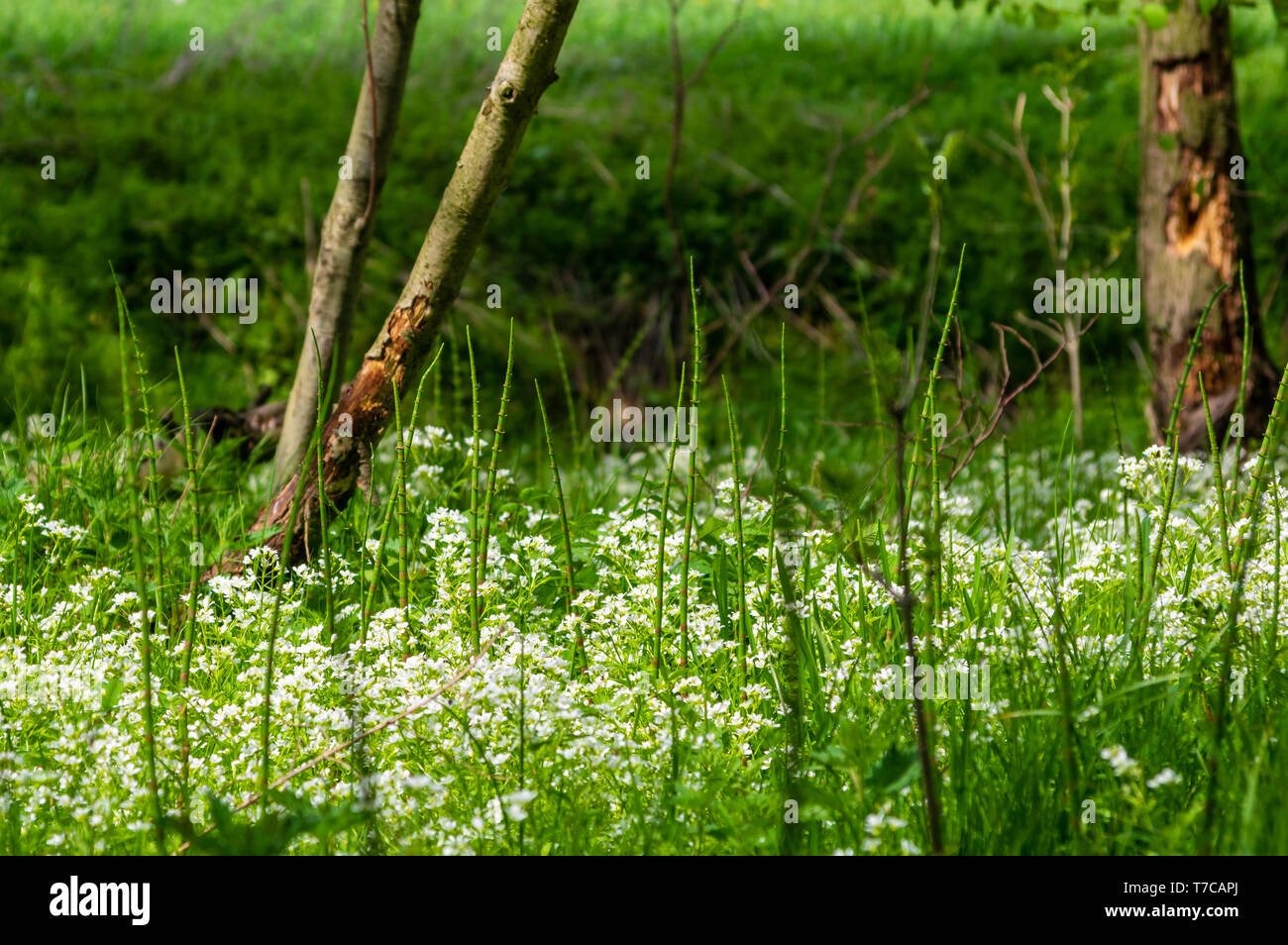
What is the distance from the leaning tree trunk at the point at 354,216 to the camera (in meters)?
3.66

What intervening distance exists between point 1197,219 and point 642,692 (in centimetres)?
414

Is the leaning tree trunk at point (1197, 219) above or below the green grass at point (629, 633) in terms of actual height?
above

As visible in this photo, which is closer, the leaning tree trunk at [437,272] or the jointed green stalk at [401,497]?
the jointed green stalk at [401,497]

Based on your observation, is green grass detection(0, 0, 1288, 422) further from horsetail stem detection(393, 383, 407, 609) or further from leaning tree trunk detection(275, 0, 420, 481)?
horsetail stem detection(393, 383, 407, 609)

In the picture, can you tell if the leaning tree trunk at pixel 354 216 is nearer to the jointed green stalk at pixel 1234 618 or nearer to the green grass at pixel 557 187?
the jointed green stalk at pixel 1234 618

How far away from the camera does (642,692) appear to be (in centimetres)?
242

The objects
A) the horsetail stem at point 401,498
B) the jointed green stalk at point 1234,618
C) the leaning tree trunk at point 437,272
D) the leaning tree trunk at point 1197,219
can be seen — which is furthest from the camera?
the leaning tree trunk at point 1197,219

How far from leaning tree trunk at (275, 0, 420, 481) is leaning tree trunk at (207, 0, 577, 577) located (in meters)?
0.31

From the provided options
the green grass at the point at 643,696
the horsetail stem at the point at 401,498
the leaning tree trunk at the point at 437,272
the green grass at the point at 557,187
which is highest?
the green grass at the point at 557,187

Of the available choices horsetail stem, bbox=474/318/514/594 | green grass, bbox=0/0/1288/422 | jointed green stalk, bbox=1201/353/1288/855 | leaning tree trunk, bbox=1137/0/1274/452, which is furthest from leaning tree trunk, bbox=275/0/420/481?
leaning tree trunk, bbox=1137/0/1274/452

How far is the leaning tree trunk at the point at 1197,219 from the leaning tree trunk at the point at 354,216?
345cm

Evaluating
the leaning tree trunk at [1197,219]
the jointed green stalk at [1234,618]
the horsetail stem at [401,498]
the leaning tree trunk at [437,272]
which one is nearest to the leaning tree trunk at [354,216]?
the leaning tree trunk at [437,272]

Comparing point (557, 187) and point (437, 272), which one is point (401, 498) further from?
point (557, 187)
